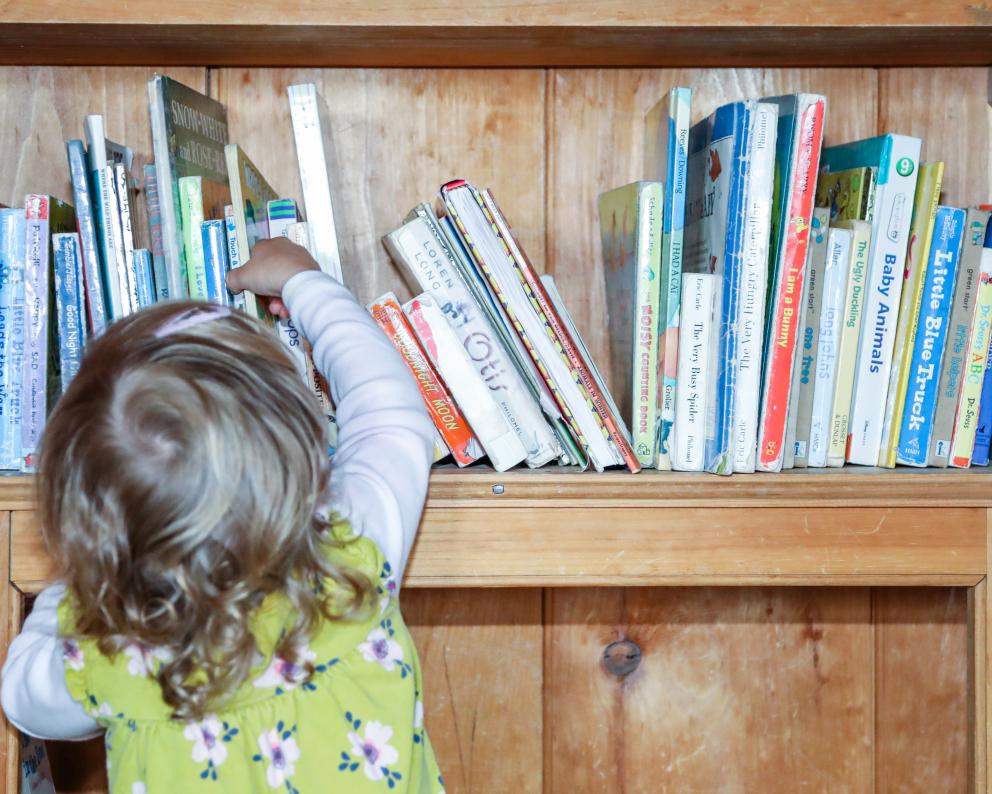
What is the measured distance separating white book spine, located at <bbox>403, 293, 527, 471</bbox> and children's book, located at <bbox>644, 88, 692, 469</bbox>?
0.40ft

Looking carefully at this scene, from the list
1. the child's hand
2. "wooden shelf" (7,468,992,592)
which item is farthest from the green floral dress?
the child's hand

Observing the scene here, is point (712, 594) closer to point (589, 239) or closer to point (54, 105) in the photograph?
point (589, 239)

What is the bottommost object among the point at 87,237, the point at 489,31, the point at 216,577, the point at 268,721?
the point at 268,721

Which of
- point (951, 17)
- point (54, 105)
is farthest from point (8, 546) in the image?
point (951, 17)

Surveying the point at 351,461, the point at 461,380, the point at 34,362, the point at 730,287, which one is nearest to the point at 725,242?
the point at 730,287

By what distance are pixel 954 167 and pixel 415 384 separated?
0.61 m

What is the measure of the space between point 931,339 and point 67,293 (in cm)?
72

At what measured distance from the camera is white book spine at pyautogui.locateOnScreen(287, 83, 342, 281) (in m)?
0.91

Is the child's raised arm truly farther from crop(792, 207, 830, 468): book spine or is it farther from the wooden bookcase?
crop(792, 207, 830, 468): book spine

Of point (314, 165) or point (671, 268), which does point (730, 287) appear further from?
point (314, 165)

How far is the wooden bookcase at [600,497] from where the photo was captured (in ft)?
2.65

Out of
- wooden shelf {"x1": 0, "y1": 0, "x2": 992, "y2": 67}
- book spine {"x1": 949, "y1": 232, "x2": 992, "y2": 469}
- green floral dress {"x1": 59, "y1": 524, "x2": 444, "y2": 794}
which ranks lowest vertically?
green floral dress {"x1": 59, "y1": 524, "x2": 444, "y2": 794}

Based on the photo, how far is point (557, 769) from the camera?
110 centimetres

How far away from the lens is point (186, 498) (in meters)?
0.63
